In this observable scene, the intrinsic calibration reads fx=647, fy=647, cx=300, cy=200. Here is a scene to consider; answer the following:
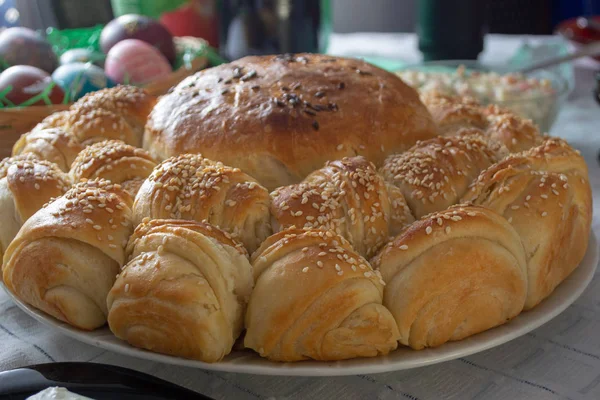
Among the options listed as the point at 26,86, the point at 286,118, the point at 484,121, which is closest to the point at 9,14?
the point at 26,86

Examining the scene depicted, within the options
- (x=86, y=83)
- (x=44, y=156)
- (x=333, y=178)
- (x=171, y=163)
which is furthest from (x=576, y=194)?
(x=86, y=83)

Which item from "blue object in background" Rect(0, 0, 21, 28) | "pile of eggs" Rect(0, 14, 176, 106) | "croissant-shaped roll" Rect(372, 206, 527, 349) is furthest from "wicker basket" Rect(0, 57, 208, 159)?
"blue object in background" Rect(0, 0, 21, 28)

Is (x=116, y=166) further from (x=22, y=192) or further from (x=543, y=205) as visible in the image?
(x=543, y=205)

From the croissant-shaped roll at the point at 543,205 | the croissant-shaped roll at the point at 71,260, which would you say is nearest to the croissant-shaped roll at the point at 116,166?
the croissant-shaped roll at the point at 71,260

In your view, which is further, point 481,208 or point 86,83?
point 86,83

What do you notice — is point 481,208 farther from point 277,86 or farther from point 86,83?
point 86,83
